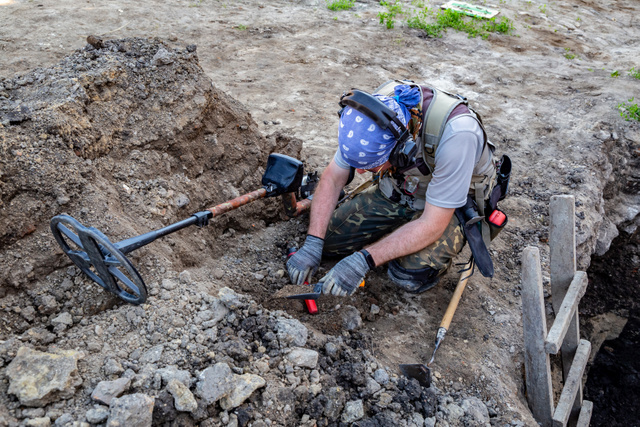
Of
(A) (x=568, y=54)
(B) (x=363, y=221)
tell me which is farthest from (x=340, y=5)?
(B) (x=363, y=221)

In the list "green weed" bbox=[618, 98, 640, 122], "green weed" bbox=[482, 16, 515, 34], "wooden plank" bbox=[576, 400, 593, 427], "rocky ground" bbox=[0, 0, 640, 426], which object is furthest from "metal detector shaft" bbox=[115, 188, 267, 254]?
"green weed" bbox=[482, 16, 515, 34]

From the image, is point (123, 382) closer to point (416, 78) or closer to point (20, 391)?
point (20, 391)

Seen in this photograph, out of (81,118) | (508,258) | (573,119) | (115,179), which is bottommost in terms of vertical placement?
(508,258)

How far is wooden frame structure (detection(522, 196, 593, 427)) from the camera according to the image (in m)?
2.64

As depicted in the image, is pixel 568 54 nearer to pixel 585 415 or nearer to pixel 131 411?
pixel 585 415

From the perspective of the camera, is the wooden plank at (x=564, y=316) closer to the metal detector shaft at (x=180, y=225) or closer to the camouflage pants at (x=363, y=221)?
the camouflage pants at (x=363, y=221)

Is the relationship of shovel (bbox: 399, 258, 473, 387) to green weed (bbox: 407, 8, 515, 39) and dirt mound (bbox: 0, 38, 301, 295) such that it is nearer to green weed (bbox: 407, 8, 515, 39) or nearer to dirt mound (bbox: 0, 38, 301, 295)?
dirt mound (bbox: 0, 38, 301, 295)

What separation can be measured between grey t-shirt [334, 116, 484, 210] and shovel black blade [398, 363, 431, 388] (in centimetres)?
91

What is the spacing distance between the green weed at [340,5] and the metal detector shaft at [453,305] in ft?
20.5

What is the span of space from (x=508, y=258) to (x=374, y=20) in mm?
5584

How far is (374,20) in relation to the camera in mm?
8031

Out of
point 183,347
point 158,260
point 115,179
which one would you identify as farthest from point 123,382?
point 115,179

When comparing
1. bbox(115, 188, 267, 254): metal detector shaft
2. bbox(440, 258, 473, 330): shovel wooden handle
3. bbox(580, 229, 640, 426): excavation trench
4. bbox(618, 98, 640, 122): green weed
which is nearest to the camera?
bbox(115, 188, 267, 254): metal detector shaft

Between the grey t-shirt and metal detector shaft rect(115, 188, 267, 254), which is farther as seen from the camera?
the grey t-shirt
